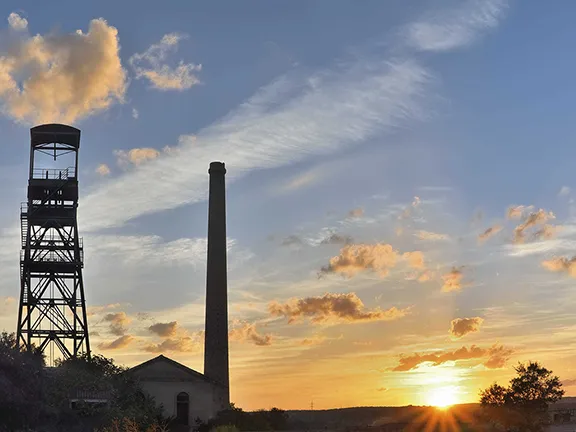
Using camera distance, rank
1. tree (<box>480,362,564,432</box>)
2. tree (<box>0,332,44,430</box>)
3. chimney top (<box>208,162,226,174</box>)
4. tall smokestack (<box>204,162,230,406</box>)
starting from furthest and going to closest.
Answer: chimney top (<box>208,162,226,174</box>)
tall smokestack (<box>204,162,230,406</box>)
tree (<box>480,362,564,432</box>)
tree (<box>0,332,44,430</box>)

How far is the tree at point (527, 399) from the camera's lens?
54406mm

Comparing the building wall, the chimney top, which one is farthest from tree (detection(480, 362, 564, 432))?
the chimney top

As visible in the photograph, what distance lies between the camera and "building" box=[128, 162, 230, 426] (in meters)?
A: 58.7

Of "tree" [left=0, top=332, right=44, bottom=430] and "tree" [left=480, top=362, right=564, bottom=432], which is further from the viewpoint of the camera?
"tree" [left=480, top=362, right=564, bottom=432]

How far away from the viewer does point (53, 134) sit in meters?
61.4

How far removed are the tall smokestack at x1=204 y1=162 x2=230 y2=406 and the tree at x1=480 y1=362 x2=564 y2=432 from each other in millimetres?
21840

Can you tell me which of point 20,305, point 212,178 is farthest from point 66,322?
point 212,178

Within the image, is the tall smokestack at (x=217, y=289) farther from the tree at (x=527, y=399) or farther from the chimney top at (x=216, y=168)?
the tree at (x=527, y=399)

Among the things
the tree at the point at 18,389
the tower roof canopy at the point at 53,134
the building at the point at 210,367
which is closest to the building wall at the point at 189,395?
the building at the point at 210,367

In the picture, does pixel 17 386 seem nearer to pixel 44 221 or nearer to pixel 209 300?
pixel 44 221

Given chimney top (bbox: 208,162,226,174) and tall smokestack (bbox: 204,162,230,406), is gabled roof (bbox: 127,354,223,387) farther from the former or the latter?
chimney top (bbox: 208,162,226,174)

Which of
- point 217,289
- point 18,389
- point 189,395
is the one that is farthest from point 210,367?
point 18,389

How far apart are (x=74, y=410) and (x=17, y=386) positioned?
7.41m

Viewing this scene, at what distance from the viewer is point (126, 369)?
58344 millimetres
